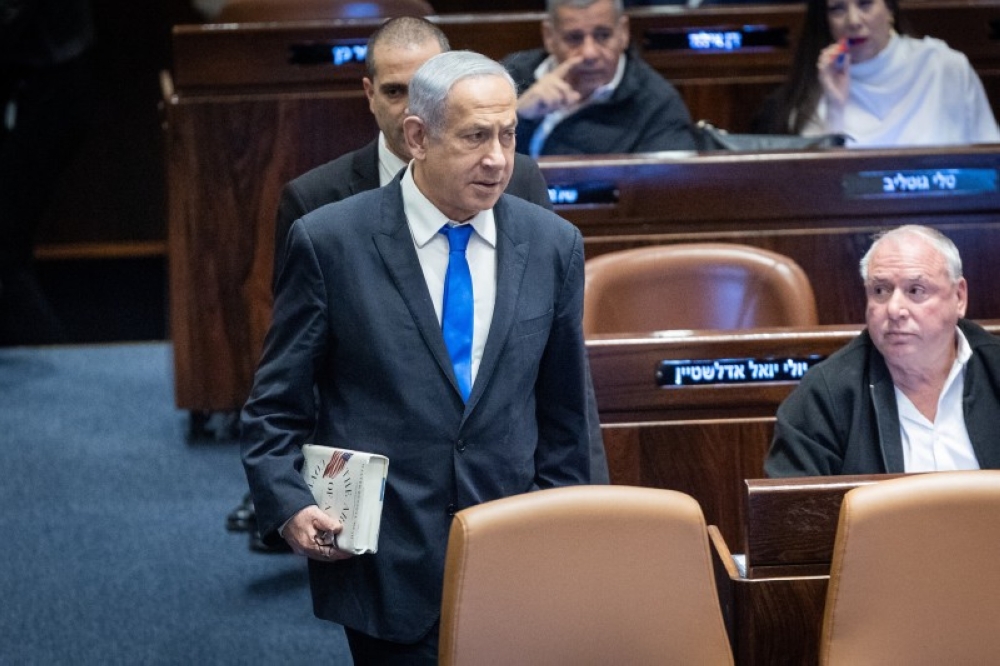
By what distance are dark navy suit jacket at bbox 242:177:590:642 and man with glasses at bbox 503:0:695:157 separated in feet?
5.37

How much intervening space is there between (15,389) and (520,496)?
2793 mm

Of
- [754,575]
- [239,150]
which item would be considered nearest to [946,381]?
[754,575]

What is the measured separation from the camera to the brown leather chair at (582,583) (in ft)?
5.68

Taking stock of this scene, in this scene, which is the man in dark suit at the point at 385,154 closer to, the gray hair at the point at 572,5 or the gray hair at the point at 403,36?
the gray hair at the point at 403,36

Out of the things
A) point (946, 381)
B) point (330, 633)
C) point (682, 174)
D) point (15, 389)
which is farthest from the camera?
point (15, 389)

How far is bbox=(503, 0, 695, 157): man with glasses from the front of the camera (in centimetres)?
347

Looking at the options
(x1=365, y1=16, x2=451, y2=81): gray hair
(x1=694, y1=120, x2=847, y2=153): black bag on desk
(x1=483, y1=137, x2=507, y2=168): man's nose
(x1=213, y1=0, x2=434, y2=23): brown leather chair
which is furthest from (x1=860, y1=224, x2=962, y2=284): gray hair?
(x1=213, y1=0, x2=434, y2=23): brown leather chair

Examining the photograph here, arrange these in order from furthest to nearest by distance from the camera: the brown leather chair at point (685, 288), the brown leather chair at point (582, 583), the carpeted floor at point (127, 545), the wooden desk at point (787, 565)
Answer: the brown leather chair at point (685, 288) < the carpeted floor at point (127, 545) < the wooden desk at point (787, 565) < the brown leather chair at point (582, 583)

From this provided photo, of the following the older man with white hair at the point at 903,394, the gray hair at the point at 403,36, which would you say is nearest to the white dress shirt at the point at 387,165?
the gray hair at the point at 403,36

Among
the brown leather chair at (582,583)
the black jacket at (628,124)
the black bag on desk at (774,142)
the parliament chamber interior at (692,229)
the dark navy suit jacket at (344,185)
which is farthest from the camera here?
the black jacket at (628,124)

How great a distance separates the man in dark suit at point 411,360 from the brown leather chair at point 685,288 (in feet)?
3.55

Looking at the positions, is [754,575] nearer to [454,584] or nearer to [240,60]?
[454,584]

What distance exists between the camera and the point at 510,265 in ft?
6.23

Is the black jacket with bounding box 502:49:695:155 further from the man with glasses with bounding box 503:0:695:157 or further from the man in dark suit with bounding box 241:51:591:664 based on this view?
the man in dark suit with bounding box 241:51:591:664
